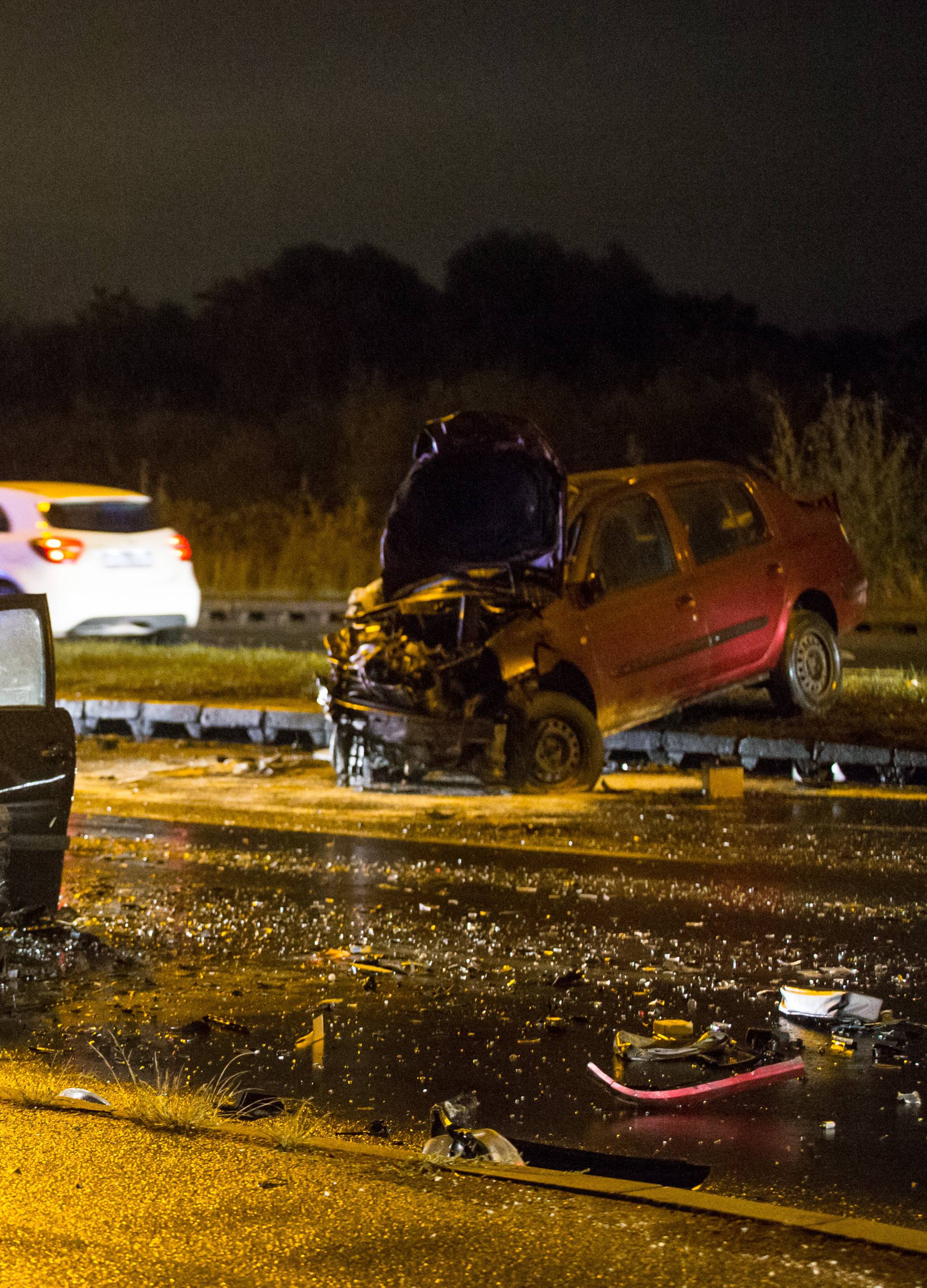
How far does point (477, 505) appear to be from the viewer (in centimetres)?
1216

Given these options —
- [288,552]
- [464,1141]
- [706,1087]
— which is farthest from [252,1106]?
[288,552]

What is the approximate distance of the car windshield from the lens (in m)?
17.3

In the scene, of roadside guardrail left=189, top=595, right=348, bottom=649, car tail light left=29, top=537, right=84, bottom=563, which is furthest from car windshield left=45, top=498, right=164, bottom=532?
roadside guardrail left=189, top=595, right=348, bottom=649

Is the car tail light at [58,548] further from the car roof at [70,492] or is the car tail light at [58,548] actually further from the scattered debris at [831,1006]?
the scattered debris at [831,1006]

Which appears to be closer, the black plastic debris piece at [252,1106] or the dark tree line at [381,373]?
the black plastic debris piece at [252,1106]

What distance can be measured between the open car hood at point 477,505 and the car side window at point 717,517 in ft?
3.31

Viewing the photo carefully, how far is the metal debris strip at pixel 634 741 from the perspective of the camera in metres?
12.5

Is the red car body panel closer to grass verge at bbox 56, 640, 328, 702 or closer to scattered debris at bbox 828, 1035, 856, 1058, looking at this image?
grass verge at bbox 56, 640, 328, 702

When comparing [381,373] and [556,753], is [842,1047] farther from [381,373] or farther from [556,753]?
[381,373]

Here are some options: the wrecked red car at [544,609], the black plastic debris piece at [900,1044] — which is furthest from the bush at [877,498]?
the black plastic debris piece at [900,1044]

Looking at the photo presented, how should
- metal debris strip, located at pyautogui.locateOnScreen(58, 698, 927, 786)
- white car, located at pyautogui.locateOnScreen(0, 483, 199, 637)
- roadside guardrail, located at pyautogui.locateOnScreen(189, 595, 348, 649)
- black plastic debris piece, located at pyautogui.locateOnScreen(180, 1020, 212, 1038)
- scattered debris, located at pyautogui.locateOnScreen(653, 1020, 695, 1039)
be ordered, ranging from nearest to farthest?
scattered debris, located at pyautogui.locateOnScreen(653, 1020, 695, 1039) → black plastic debris piece, located at pyautogui.locateOnScreen(180, 1020, 212, 1038) → metal debris strip, located at pyautogui.locateOnScreen(58, 698, 927, 786) → white car, located at pyautogui.locateOnScreen(0, 483, 199, 637) → roadside guardrail, located at pyautogui.locateOnScreen(189, 595, 348, 649)

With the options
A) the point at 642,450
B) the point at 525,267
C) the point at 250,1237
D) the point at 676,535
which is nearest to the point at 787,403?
the point at 642,450

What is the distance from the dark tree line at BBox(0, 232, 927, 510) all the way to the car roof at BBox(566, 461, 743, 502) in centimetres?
2271

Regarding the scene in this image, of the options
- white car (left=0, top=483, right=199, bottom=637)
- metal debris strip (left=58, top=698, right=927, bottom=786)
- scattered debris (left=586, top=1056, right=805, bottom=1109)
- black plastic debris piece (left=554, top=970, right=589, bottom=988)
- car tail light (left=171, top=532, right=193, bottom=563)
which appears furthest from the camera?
car tail light (left=171, top=532, right=193, bottom=563)
